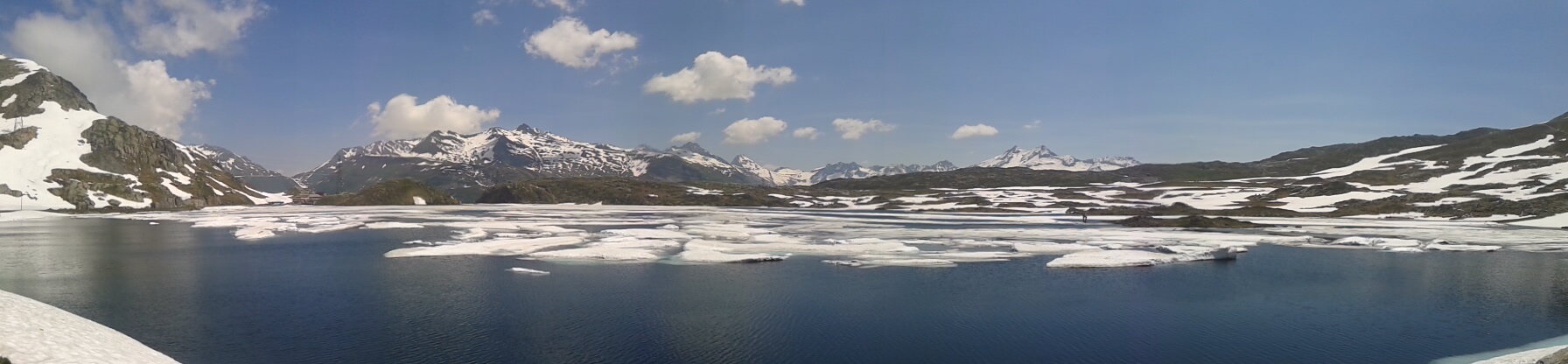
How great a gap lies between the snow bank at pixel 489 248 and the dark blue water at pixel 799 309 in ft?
9.93

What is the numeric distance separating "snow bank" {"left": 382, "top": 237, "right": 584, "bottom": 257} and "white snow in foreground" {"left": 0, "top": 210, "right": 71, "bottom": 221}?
9546cm

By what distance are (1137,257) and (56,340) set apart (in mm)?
50901

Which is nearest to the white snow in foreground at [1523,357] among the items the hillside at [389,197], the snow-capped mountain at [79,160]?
the snow-capped mountain at [79,160]

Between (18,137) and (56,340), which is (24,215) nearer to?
(18,137)

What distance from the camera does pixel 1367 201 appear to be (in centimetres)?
13012

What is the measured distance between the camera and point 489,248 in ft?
186

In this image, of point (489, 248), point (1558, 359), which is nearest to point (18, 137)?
point (489, 248)

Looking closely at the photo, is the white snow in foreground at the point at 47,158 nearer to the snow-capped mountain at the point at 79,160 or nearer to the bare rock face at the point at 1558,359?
the snow-capped mountain at the point at 79,160

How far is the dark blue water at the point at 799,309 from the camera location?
83.3 ft

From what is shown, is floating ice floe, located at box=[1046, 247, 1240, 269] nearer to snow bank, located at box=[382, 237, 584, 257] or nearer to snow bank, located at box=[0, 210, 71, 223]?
snow bank, located at box=[382, 237, 584, 257]

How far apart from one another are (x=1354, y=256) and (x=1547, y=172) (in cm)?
12600

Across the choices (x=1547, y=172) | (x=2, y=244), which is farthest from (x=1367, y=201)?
(x=2, y=244)

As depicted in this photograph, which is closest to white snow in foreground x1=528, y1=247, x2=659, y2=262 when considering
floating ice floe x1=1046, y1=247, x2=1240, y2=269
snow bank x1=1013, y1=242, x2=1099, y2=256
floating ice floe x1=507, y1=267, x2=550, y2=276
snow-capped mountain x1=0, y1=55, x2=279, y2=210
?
floating ice floe x1=507, y1=267, x2=550, y2=276

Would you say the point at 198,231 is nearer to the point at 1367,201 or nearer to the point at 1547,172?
the point at 1367,201
